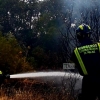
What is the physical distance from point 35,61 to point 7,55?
138 inches

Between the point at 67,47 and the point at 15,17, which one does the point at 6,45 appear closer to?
the point at 67,47

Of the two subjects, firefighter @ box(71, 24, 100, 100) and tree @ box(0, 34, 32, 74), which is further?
tree @ box(0, 34, 32, 74)

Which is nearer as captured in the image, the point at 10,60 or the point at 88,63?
the point at 88,63

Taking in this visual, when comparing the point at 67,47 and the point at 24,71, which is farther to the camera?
the point at 24,71

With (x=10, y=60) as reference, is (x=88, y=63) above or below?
above

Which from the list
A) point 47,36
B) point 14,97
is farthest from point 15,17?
point 14,97

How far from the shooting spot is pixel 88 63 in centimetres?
384

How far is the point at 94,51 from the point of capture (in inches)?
150

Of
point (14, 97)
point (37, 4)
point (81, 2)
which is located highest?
point (37, 4)

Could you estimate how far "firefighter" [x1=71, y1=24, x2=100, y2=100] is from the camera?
3.81m

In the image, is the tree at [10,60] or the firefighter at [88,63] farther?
the tree at [10,60]

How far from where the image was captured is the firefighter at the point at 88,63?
381 centimetres

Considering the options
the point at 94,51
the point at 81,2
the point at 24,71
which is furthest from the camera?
the point at 24,71

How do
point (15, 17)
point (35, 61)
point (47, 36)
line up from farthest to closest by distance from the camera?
point (15, 17) < point (47, 36) < point (35, 61)
